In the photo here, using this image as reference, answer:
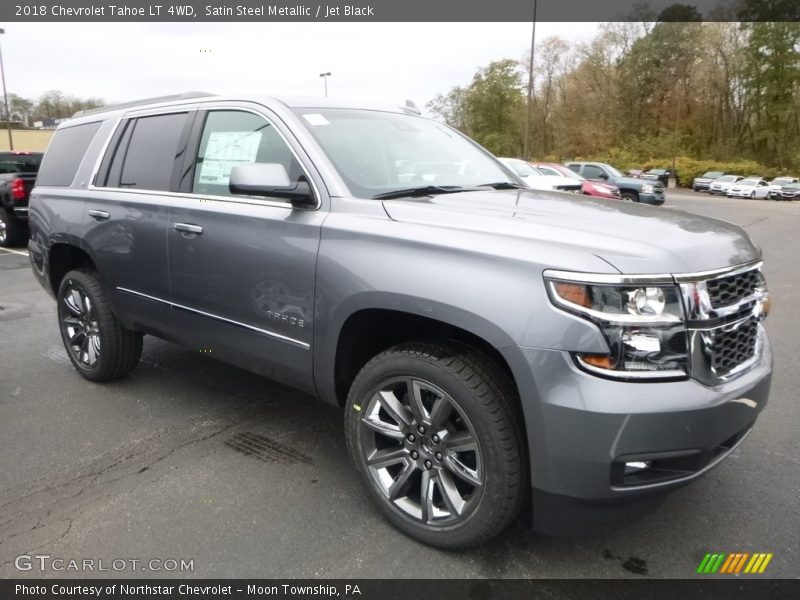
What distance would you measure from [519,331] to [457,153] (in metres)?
1.87

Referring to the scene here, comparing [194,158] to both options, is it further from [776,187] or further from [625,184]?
[776,187]

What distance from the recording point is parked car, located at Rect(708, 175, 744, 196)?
131ft

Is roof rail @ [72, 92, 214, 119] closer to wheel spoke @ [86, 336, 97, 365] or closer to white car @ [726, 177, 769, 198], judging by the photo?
wheel spoke @ [86, 336, 97, 365]

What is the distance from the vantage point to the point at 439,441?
2418 mm

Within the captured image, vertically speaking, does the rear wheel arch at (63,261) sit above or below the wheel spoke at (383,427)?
above

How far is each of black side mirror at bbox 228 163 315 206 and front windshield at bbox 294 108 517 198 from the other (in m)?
0.28

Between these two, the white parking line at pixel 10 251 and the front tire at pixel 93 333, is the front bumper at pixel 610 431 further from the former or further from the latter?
the white parking line at pixel 10 251

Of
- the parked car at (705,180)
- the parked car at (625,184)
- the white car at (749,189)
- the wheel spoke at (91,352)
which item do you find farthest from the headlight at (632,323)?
the parked car at (705,180)

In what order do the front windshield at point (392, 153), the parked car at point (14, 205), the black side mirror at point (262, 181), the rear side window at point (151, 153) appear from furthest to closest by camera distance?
the parked car at point (14, 205)
the rear side window at point (151, 153)
the front windshield at point (392, 153)
the black side mirror at point (262, 181)

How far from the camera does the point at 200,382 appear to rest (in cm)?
436


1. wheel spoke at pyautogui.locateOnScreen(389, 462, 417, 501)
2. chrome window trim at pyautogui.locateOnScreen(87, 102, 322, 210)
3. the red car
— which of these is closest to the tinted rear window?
chrome window trim at pyautogui.locateOnScreen(87, 102, 322, 210)

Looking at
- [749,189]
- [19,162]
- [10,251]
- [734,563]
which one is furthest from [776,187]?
[734,563]

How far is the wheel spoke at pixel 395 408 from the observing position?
2514 millimetres

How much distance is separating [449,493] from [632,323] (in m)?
0.99
